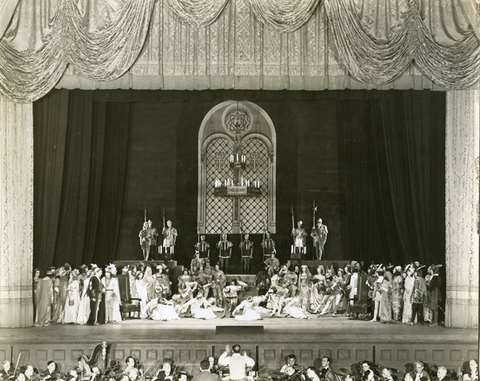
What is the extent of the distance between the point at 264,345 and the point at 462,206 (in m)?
5.00

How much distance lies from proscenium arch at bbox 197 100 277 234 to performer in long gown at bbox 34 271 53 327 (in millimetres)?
5678

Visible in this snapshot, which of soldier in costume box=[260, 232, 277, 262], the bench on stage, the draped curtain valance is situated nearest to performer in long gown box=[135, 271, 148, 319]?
the bench on stage

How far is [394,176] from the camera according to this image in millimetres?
17094

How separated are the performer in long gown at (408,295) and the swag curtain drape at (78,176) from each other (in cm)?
764

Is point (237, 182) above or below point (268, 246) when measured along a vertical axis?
above

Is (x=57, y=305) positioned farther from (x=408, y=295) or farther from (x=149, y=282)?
(x=408, y=295)

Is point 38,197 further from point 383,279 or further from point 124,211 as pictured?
point 383,279

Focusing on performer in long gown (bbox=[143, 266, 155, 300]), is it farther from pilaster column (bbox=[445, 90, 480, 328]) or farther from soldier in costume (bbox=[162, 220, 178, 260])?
pilaster column (bbox=[445, 90, 480, 328])

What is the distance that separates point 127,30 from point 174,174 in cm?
658

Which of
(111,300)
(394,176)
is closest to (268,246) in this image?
(394,176)

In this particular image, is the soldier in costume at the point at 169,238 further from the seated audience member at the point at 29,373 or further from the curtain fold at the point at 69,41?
the seated audience member at the point at 29,373

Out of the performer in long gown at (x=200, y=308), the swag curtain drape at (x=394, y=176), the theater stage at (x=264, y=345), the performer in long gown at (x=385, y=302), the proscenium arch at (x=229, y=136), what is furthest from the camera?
the proscenium arch at (x=229, y=136)

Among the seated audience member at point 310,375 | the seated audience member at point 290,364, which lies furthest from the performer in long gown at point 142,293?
the seated audience member at point 310,375

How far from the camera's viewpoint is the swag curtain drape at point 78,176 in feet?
52.4
